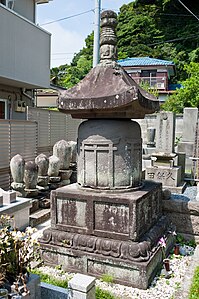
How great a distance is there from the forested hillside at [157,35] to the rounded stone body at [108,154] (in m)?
28.1

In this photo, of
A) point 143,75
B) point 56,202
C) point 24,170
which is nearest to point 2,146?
point 24,170

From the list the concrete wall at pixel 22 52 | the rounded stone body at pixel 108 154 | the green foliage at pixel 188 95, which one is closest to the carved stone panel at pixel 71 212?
the rounded stone body at pixel 108 154

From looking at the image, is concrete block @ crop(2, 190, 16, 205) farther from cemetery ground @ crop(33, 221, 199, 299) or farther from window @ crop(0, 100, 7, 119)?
window @ crop(0, 100, 7, 119)

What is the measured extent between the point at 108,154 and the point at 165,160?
5432mm

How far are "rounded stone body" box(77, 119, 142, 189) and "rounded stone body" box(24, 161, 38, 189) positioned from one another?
242 centimetres

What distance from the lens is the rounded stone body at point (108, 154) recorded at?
Answer: 183 inches

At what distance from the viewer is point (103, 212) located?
4551 mm

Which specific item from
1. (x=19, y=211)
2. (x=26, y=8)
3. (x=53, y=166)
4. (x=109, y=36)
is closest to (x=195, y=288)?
(x=19, y=211)

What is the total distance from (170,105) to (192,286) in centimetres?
1967

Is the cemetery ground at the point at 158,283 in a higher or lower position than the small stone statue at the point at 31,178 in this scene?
lower

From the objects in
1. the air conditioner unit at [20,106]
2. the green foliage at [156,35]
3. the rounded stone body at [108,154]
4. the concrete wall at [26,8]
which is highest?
the green foliage at [156,35]

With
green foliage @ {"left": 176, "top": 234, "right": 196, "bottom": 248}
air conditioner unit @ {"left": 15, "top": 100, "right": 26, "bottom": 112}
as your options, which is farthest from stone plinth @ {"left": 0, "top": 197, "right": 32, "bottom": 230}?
air conditioner unit @ {"left": 15, "top": 100, "right": 26, "bottom": 112}

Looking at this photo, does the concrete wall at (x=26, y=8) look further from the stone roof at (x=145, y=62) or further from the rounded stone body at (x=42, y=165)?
the stone roof at (x=145, y=62)

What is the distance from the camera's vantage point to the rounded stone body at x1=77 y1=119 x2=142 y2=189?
4637 mm
